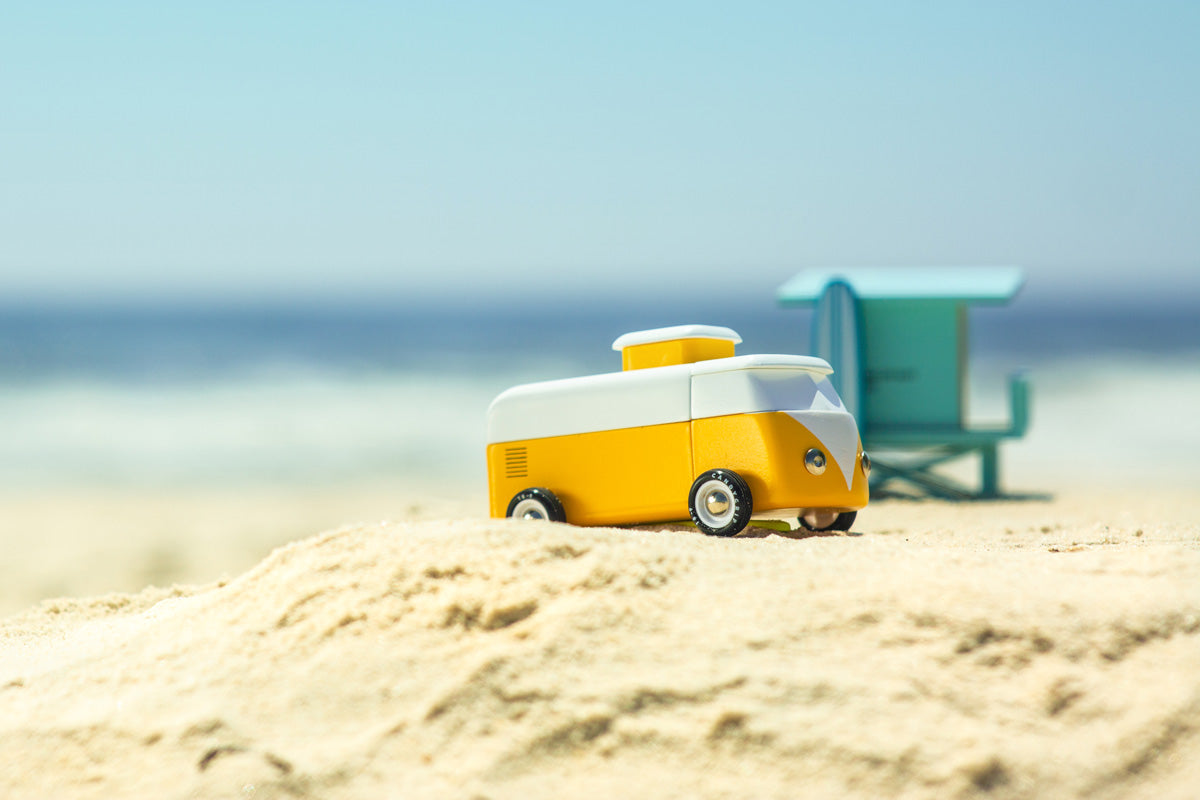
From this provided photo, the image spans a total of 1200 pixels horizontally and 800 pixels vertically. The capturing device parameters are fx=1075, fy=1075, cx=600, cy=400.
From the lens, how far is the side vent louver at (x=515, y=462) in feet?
12.0

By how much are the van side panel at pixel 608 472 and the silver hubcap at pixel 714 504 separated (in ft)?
0.23

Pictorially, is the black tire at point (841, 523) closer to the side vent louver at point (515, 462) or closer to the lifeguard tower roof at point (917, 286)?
the side vent louver at point (515, 462)

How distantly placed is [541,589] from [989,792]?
105cm

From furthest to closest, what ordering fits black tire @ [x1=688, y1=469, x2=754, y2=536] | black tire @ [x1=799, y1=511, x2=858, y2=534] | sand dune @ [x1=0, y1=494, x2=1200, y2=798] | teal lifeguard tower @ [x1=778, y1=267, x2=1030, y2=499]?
teal lifeguard tower @ [x1=778, y1=267, x2=1030, y2=499] < black tire @ [x1=799, y1=511, x2=858, y2=534] < black tire @ [x1=688, y1=469, x2=754, y2=536] < sand dune @ [x1=0, y1=494, x2=1200, y2=798]

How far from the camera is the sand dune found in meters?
2.05

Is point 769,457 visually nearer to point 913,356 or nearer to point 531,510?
point 531,510

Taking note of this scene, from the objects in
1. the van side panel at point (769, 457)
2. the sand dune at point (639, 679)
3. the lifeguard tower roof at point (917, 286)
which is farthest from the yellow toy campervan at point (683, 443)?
the lifeguard tower roof at point (917, 286)

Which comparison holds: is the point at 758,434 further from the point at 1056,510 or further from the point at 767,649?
the point at 1056,510

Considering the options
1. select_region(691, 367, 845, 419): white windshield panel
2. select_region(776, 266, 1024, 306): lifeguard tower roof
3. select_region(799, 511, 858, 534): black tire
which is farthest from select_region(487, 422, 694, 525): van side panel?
select_region(776, 266, 1024, 306): lifeguard tower roof

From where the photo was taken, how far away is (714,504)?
327 centimetres

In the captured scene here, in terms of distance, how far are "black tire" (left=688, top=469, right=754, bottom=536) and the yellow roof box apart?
1.60 feet

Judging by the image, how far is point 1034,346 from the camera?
3419cm

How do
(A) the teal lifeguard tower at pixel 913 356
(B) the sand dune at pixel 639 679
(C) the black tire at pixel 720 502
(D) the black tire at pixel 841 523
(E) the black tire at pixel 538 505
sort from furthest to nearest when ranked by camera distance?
(A) the teal lifeguard tower at pixel 913 356 < (D) the black tire at pixel 841 523 < (E) the black tire at pixel 538 505 < (C) the black tire at pixel 720 502 < (B) the sand dune at pixel 639 679

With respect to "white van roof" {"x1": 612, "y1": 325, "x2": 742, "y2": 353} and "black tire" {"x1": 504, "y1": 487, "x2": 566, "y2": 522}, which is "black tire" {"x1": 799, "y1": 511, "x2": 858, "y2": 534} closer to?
"white van roof" {"x1": 612, "y1": 325, "x2": 742, "y2": 353}
